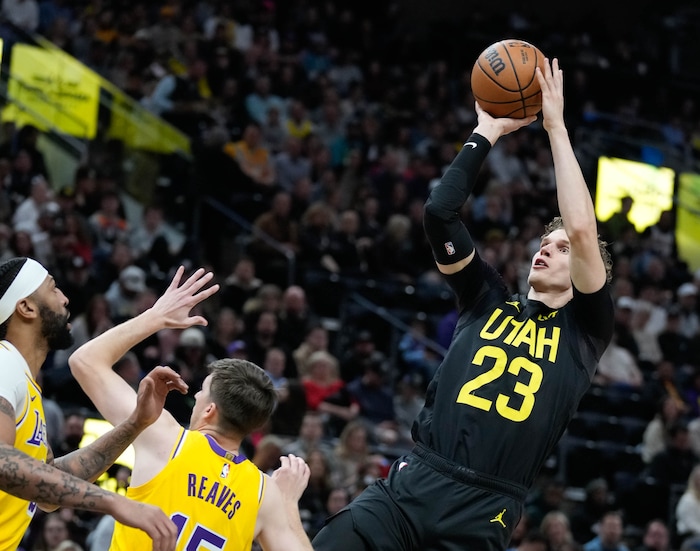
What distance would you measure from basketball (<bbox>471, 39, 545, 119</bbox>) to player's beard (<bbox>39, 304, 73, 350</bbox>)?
217cm

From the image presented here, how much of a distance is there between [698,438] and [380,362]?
12.6 ft

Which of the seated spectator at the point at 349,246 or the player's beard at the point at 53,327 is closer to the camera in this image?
the player's beard at the point at 53,327

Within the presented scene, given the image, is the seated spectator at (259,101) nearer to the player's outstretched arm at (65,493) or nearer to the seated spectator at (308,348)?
the seated spectator at (308,348)

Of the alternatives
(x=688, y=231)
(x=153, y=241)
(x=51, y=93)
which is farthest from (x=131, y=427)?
(x=688, y=231)

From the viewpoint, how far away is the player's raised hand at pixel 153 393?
4703 millimetres

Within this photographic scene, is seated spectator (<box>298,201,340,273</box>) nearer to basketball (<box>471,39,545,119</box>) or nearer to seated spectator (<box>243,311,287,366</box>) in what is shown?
seated spectator (<box>243,311,287,366</box>)

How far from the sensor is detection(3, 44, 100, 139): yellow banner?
547 inches

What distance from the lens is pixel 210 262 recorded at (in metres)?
14.7

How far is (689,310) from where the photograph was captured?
1716 cm

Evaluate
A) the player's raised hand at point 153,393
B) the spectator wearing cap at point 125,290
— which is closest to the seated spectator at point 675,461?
the spectator wearing cap at point 125,290

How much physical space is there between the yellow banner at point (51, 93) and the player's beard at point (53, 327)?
9.33 m

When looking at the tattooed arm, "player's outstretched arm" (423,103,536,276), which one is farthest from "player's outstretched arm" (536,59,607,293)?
the tattooed arm

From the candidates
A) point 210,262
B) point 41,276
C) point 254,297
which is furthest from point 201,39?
point 41,276

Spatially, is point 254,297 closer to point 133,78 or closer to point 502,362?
point 133,78
